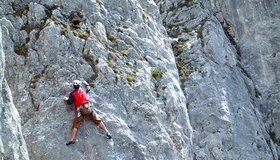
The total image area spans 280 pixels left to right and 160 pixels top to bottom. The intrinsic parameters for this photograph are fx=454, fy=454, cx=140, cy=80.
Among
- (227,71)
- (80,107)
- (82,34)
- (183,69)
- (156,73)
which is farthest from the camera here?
(227,71)

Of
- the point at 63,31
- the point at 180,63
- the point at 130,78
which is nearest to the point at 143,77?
the point at 130,78

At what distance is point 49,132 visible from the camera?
18.3 m

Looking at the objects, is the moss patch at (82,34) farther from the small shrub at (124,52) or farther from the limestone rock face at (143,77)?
the small shrub at (124,52)

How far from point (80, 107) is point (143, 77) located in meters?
4.51

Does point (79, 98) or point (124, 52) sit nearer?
point (79, 98)

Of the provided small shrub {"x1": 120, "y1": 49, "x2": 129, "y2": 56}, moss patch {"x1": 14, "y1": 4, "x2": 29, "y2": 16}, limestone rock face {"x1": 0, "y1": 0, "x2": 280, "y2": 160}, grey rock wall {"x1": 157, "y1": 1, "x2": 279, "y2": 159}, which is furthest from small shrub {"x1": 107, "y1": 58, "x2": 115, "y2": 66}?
grey rock wall {"x1": 157, "y1": 1, "x2": 279, "y2": 159}

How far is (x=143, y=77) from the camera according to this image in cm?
2195

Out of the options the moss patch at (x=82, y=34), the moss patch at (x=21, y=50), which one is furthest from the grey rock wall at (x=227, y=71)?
the moss patch at (x=21, y=50)

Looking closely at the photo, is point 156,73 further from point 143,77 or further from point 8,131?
point 8,131

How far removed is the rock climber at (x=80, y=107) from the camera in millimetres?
18417

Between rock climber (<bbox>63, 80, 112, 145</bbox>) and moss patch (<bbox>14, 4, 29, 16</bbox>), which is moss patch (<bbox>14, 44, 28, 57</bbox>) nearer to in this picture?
moss patch (<bbox>14, 4, 29, 16</bbox>)

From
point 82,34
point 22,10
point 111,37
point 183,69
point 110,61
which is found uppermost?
point 82,34

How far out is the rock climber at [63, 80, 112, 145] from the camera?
1842 cm

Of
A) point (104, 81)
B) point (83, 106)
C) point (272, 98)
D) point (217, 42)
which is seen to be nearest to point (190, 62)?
point (217, 42)
